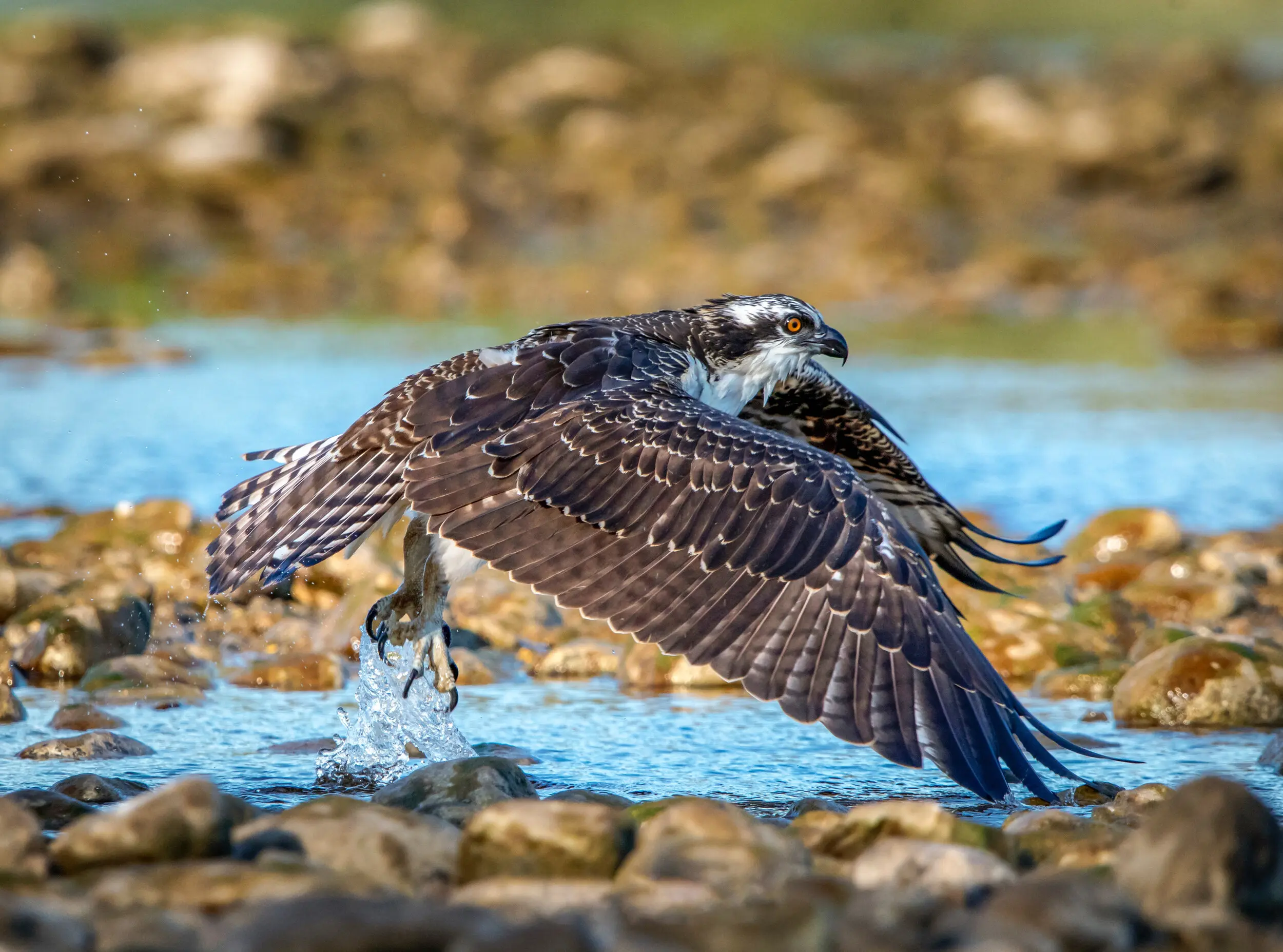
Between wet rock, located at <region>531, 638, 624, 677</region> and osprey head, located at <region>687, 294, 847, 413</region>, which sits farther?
wet rock, located at <region>531, 638, 624, 677</region>

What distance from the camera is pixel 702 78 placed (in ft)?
107

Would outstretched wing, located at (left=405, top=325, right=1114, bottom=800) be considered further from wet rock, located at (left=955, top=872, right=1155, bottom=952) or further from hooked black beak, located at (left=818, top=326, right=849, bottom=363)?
wet rock, located at (left=955, top=872, right=1155, bottom=952)

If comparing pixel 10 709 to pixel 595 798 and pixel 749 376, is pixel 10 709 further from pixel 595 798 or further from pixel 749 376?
pixel 749 376

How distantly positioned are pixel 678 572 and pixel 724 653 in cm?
29

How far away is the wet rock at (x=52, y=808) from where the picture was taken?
4.39m

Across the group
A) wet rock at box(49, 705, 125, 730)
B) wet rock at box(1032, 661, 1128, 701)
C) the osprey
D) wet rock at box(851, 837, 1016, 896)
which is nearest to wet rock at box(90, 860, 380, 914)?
wet rock at box(851, 837, 1016, 896)

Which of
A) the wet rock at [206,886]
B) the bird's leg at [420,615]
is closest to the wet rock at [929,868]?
the wet rock at [206,886]

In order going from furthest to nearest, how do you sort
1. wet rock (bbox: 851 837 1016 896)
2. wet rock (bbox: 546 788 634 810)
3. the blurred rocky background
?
the blurred rocky background < wet rock (bbox: 546 788 634 810) < wet rock (bbox: 851 837 1016 896)

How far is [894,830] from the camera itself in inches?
161

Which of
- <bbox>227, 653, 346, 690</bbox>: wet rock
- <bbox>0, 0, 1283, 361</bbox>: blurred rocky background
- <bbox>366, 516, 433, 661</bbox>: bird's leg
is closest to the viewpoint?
<bbox>366, 516, 433, 661</bbox>: bird's leg

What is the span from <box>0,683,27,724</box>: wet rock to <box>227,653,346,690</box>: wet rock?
0.91m

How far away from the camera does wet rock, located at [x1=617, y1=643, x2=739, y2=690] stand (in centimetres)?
675

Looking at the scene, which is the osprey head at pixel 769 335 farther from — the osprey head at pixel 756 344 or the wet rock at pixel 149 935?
the wet rock at pixel 149 935

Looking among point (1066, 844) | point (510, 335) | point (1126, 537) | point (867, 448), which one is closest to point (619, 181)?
point (510, 335)
